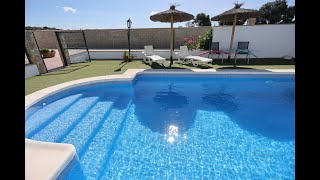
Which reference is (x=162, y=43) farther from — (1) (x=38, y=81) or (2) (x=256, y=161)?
(2) (x=256, y=161)

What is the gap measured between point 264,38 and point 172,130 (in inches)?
444

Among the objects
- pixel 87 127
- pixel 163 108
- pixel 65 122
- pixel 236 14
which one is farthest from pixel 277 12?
pixel 65 122

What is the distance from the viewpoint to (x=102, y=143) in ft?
14.8

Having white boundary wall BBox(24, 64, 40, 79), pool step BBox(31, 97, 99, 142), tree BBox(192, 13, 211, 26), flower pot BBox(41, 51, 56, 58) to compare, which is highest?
tree BBox(192, 13, 211, 26)

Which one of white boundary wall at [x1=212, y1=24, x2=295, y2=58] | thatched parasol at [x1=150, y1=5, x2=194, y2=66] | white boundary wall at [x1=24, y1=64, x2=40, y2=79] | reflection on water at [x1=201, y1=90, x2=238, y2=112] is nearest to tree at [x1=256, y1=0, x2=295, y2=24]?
white boundary wall at [x1=212, y1=24, x2=295, y2=58]

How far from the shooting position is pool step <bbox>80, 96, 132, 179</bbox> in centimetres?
380

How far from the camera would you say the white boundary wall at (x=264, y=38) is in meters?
12.9

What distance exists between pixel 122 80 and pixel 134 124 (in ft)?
11.0

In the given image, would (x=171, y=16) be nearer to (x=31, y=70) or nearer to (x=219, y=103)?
(x=219, y=103)

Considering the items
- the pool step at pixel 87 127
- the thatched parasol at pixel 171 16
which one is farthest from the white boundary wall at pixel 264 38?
the pool step at pixel 87 127

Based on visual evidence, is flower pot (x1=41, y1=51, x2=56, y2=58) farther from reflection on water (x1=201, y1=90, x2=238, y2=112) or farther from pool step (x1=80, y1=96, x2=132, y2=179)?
reflection on water (x1=201, y1=90, x2=238, y2=112)
